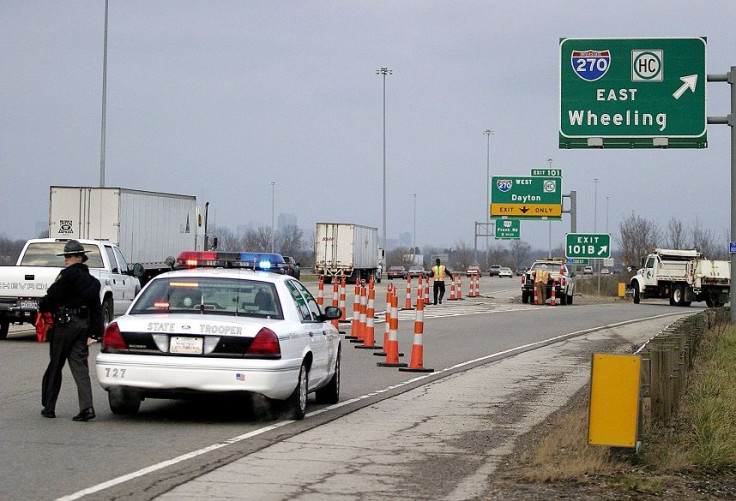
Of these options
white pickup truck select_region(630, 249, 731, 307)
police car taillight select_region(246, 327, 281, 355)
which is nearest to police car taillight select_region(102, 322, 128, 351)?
police car taillight select_region(246, 327, 281, 355)

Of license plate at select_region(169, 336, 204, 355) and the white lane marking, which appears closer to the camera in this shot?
the white lane marking

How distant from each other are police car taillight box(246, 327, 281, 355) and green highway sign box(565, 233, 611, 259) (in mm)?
42422

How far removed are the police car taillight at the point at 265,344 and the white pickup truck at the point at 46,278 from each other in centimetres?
995

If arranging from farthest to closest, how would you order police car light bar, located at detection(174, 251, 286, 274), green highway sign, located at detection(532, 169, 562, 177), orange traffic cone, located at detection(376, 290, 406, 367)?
green highway sign, located at detection(532, 169, 562, 177), orange traffic cone, located at detection(376, 290, 406, 367), police car light bar, located at detection(174, 251, 286, 274)

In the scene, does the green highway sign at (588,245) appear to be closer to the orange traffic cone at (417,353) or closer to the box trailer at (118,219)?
the box trailer at (118,219)

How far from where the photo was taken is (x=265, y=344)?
416 inches

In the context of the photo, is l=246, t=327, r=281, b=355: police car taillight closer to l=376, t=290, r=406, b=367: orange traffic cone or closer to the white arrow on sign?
l=376, t=290, r=406, b=367: orange traffic cone

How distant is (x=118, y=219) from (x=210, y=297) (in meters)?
23.6

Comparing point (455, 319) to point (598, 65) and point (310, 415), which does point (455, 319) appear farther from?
point (310, 415)

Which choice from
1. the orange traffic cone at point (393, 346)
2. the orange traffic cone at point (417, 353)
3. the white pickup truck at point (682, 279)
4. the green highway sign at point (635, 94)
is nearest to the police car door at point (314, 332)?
the orange traffic cone at point (417, 353)

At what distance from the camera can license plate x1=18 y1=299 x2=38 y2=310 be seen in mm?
20047

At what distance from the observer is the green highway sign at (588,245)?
170 ft

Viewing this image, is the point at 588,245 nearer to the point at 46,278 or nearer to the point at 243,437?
the point at 46,278

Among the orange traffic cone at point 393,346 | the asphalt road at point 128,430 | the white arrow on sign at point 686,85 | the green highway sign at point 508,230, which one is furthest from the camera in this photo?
the green highway sign at point 508,230
